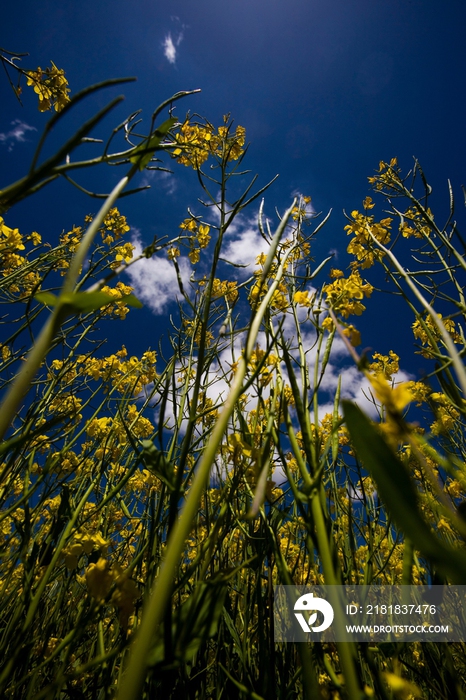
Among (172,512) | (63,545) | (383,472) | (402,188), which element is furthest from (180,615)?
(402,188)

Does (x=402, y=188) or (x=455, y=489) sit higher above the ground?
(x=402, y=188)

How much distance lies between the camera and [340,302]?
103cm

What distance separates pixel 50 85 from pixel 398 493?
8.98ft

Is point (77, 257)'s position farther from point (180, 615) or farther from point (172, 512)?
point (180, 615)

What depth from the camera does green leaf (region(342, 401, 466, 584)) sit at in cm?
24

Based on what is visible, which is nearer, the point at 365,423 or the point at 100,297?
the point at 365,423

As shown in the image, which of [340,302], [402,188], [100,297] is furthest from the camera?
[402,188]

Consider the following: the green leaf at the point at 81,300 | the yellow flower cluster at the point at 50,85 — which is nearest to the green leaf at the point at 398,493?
the green leaf at the point at 81,300

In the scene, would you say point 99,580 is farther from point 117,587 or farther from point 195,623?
point 195,623

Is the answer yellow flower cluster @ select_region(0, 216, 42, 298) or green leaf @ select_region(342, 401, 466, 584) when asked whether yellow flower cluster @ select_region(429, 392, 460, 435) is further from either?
yellow flower cluster @ select_region(0, 216, 42, 298)

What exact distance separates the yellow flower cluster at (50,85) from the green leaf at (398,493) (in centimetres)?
264

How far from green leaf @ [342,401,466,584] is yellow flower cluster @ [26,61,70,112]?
2.64 m

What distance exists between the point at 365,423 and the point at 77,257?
39 cm

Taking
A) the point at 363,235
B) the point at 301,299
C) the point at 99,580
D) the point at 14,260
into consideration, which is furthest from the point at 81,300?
the point at 14,260
